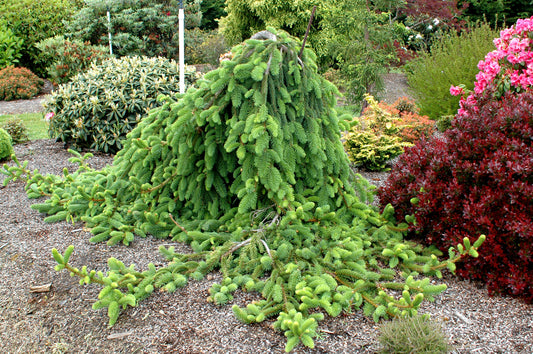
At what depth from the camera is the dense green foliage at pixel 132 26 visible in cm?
1342

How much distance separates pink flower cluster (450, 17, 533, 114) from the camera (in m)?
5.03

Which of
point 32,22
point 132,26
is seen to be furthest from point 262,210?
point 32,22

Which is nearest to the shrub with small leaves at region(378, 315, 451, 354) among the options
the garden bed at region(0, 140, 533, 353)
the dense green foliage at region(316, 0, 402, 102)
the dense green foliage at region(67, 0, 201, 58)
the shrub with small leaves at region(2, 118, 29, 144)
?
the garden bed at region(0, 140, 533, 353)

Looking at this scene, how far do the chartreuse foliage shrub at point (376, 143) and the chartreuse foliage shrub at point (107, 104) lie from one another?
2647 millimetres

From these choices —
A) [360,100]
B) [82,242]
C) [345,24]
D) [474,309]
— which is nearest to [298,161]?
[474,309]

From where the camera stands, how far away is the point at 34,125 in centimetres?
838

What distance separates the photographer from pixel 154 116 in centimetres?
376

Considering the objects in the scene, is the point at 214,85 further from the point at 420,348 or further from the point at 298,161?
the point at 420,348

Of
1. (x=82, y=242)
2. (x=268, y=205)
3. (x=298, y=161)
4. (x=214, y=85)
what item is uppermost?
(x=214, y=85)

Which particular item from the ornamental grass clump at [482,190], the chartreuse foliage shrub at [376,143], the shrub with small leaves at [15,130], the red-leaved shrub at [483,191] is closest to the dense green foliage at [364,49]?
the chartreuse foliage shrub at [376,143]

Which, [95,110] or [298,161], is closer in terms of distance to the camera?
[298,161]

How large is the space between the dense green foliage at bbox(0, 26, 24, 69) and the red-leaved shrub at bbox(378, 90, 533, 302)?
13399 mm

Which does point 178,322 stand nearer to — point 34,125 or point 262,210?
point 262,210

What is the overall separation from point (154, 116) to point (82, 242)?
126 centimetres
